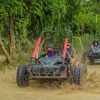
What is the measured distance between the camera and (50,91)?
1209 cm

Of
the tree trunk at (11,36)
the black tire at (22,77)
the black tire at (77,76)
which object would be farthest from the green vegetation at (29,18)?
the black tire at (77,76)

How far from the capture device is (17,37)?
20953 millimetres

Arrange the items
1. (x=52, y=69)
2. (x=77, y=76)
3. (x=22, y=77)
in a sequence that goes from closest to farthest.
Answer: (x=52, y=69) < (x=77, y=76) < (x=22, y=77)

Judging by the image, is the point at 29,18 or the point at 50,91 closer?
the point at 50,91

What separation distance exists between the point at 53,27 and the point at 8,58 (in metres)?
3.69

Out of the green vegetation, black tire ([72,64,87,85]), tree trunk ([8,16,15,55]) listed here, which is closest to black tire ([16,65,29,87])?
black tire ([72,64,87,85])

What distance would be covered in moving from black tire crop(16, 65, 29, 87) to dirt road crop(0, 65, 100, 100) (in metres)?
0.18

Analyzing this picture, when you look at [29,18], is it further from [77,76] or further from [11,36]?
[77,76]

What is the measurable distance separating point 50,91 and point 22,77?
3.47 ft

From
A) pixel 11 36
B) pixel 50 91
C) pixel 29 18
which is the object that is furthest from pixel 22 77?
pixel 29 18

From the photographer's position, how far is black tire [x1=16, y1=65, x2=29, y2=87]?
1253cm

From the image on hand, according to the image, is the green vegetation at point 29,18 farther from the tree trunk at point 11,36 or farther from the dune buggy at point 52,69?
the dune buggy at point 52,69

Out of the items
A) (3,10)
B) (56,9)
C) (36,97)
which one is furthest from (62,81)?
(56,9)

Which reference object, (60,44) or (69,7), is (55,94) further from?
(69,7)
